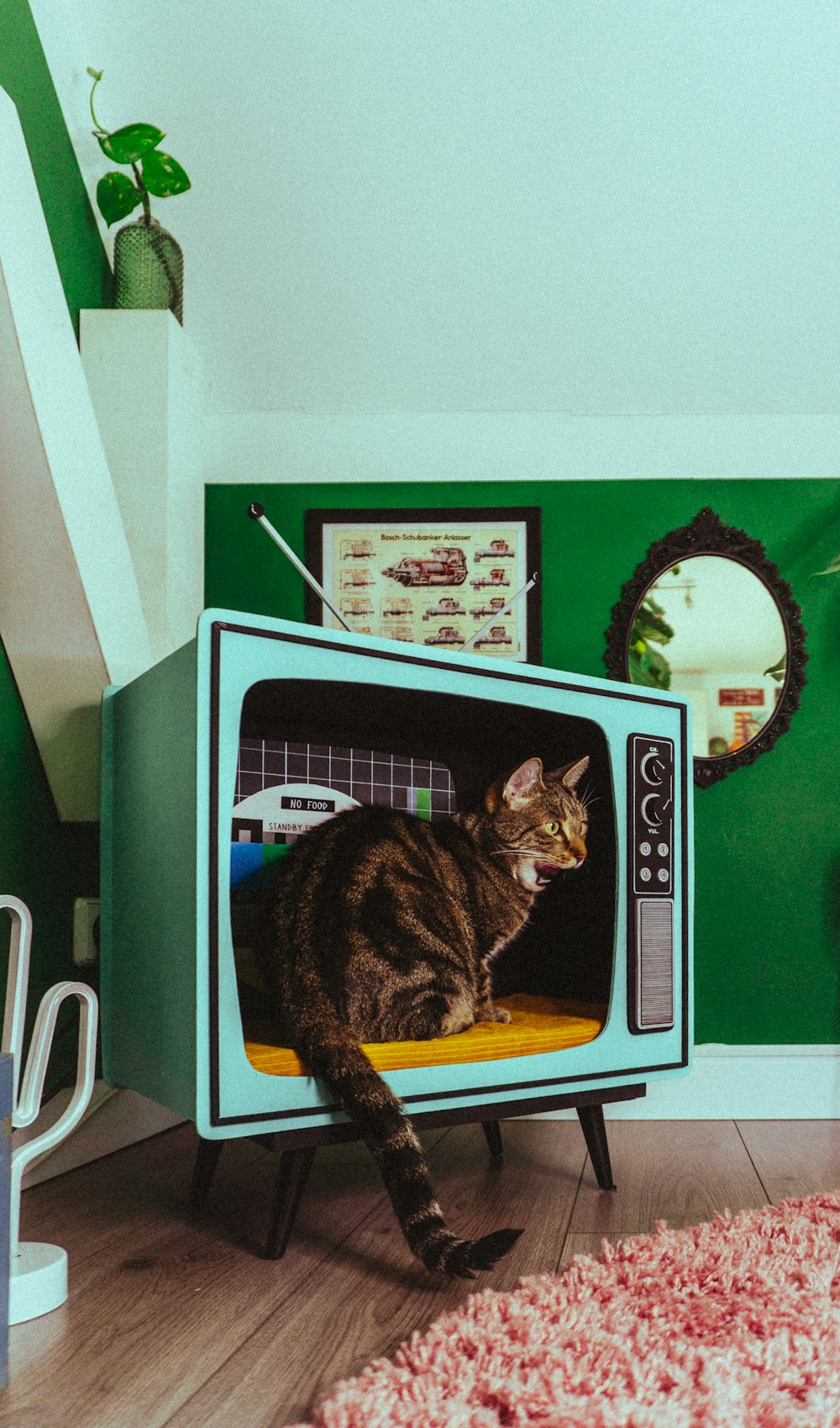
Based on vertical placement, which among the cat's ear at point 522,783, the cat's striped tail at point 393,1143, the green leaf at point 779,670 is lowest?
the cat's striped tail at point 393,1143

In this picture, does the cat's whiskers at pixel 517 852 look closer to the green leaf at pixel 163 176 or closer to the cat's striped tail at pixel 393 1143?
the cat's striped tail at pixel 393 1143

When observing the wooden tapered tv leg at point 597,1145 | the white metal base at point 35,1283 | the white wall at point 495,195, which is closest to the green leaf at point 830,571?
the white wall at point 495,195

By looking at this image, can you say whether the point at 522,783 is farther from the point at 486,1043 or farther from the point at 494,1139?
the point at 494,1139

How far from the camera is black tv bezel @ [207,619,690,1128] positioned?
1.04 meters

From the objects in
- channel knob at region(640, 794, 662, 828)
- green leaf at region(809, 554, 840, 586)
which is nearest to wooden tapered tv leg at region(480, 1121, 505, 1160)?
channel knob at region(640, 794, 662, 828)

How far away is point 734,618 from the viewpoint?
7.12 feet

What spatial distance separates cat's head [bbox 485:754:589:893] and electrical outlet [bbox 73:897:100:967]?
67cm

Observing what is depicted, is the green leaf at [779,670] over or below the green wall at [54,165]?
below

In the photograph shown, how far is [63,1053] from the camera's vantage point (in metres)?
1.57

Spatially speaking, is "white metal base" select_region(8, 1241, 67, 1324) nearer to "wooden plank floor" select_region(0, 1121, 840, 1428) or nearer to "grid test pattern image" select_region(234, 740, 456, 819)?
"wooden plank floor" select_region(0, 1121, 840, 1428)

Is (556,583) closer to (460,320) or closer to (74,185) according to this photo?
(460,320)

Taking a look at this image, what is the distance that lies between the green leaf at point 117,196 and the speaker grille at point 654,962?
1.52 metres

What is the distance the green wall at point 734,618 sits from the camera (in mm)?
2100

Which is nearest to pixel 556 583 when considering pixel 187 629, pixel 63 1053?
pixel 187 629
